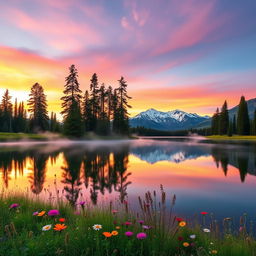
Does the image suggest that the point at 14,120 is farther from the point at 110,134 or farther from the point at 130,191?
the point at 130,191

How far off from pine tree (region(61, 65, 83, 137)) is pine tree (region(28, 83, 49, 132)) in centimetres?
1471

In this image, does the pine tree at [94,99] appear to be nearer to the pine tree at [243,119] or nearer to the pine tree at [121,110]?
the pine tree at [121,110]

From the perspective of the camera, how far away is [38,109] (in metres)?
65.1

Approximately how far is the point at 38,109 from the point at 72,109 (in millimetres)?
18906

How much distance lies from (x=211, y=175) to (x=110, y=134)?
159 ft

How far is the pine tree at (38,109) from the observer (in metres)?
64.4

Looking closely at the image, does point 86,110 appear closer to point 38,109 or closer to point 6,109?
point 38,109

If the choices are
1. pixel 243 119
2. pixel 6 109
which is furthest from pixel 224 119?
pixel 6 109

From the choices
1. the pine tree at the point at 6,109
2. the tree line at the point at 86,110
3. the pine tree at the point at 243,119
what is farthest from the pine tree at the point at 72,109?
the pine tree at the point at 243,119

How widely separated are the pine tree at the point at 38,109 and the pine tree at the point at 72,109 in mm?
14712

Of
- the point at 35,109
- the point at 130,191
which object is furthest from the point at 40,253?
the point at 35,109

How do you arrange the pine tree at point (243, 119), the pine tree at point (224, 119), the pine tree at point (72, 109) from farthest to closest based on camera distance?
the pine tree at point (224, 119), the pine tree at point (243, 119), the pine tree at point (72, 109)

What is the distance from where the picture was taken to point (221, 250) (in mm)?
3340

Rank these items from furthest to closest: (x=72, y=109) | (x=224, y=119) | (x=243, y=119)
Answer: (x=224, y=119)
(x=243, y=119)
(x=72, y=109)
